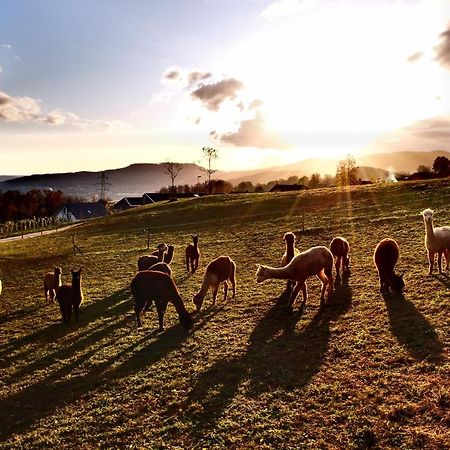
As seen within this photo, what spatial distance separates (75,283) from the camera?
15.1 metres

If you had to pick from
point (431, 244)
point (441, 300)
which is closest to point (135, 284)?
point (441, 300)

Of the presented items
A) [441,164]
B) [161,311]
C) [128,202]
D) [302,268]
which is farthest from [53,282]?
[128,202]

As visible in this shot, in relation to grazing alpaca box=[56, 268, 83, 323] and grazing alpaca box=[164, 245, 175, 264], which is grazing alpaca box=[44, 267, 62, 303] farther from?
grazing alpaca box=[164, 245, 175, 264]

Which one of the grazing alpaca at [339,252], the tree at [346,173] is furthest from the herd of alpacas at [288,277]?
the tree at [346,173]

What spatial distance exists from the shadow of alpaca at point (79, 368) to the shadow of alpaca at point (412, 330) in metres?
6.32

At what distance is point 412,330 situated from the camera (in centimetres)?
1047

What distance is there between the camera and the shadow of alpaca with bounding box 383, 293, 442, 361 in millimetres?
9344

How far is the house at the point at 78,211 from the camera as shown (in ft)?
315

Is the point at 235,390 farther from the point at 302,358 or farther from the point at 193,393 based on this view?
the point at 302,358

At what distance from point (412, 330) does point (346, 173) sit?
79.3m

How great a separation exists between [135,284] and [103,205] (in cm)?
9242

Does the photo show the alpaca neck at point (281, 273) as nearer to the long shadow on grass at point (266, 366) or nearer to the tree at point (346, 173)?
the long shadow on grass at point (266, 366)

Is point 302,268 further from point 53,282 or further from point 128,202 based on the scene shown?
point 128,202

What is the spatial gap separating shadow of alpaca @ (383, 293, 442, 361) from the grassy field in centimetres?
5
